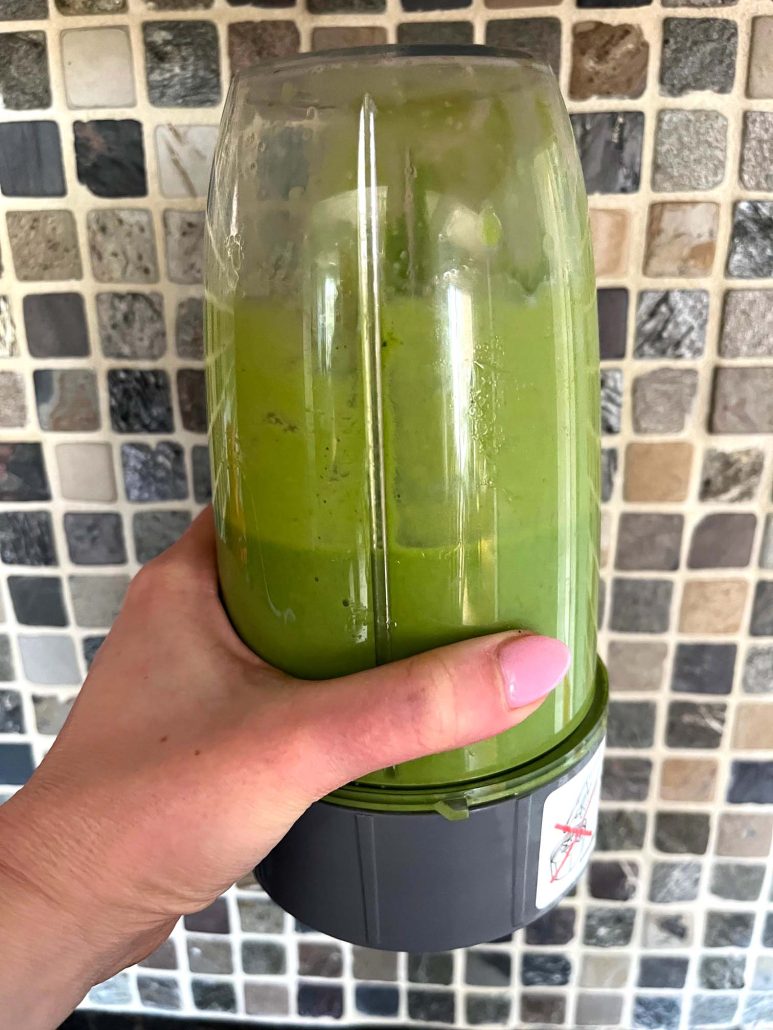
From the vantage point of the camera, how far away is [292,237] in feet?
1.14

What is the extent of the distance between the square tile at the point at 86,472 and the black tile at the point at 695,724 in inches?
16.0

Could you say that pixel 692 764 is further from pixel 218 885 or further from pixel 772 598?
pixel 218 885

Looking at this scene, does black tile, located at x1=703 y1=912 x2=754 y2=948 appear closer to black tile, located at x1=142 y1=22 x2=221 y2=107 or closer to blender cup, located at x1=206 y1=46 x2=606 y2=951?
blender cup, located at x1=206 y1=46 x2=606 y2=951

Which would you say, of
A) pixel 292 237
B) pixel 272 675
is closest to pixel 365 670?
pixel 272 675

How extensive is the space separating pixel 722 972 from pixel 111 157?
707mm

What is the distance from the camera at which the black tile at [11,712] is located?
643 millimetres

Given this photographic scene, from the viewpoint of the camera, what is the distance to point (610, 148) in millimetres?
479

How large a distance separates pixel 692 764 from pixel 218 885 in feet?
1.18

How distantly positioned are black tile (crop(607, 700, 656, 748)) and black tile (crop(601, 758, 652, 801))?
1 centimetres

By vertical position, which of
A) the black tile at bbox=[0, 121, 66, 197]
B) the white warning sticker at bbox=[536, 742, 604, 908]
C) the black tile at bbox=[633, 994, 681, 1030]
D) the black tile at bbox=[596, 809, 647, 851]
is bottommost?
the black tile at bbox=[633, 994, 681, 1030]

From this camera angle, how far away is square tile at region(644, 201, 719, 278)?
0.49 meters

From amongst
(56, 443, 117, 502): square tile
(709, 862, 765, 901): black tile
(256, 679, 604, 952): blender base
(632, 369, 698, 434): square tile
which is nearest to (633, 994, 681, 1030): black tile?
(709, 862, 765, 901): black tile

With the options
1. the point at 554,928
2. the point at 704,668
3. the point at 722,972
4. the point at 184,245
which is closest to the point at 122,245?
the point at 184,245

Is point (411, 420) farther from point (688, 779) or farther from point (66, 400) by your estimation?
point (688, 779)
